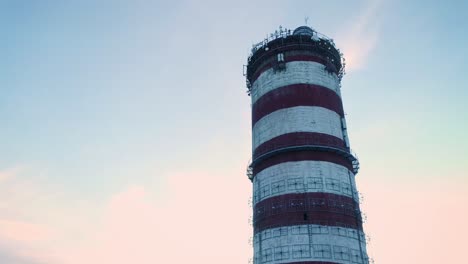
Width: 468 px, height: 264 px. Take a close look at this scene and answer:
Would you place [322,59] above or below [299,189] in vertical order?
above

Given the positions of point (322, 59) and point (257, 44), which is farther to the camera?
point (257, 44)

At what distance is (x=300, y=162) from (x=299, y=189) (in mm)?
2529

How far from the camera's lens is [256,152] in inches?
1451

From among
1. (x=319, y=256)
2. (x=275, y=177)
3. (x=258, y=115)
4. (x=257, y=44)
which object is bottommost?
(x=319, y=256)

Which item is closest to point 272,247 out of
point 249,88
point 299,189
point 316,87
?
point 299,189

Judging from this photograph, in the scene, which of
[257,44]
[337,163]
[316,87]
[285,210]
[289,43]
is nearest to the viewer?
[285,210]

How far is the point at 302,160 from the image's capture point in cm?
3319

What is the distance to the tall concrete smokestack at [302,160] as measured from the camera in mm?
30828

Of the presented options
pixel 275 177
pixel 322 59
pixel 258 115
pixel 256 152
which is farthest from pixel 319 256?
pixel 322 59

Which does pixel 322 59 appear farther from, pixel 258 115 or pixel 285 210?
pixel 285 210

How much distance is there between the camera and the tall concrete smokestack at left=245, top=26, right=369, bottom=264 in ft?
101

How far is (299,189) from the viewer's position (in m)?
32.1

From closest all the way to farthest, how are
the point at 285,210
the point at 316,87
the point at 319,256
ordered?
the point at 319,256, the point at 285,210, the point at 316,87

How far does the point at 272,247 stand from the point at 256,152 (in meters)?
9.58
